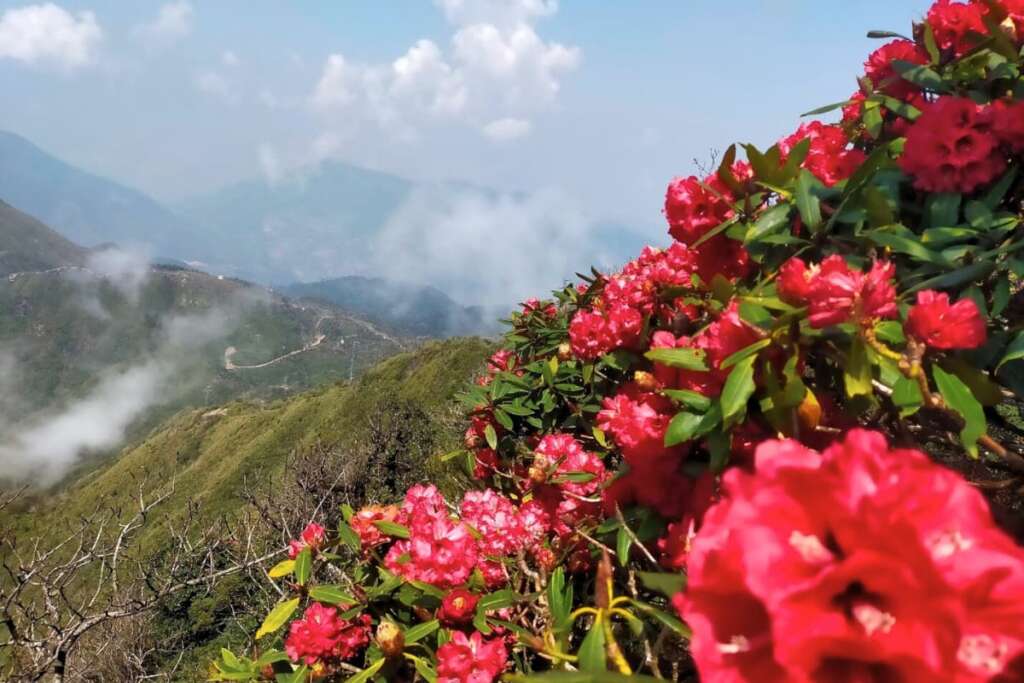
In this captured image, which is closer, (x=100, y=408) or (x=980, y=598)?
(x=980, y=598)

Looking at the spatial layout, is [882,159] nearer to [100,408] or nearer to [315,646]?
[315,646]

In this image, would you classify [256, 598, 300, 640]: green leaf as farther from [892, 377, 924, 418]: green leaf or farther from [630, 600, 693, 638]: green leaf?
[892, 377, 924, 418]: green leaf

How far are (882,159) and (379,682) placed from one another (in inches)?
91.8

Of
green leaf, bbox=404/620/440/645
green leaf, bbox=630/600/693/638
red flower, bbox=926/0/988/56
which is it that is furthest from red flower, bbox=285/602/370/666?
red flower, bbox=926/0/988/56

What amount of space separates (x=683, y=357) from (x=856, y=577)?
808 millimetres

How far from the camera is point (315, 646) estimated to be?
7.41 ft

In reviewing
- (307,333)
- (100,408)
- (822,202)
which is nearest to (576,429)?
(822,202)

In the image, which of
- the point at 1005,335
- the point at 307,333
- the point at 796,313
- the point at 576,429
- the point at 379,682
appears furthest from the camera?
the point at 307,333

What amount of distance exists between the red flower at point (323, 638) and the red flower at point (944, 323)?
2104 mm

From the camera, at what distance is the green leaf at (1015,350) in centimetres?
136

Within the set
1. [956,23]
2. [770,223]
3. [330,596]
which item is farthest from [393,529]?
[956,23]

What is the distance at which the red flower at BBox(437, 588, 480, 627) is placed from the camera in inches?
89.3

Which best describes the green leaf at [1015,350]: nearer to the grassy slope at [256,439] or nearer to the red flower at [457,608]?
the red flower at [457,608]

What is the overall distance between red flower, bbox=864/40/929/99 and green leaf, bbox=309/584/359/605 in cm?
269
